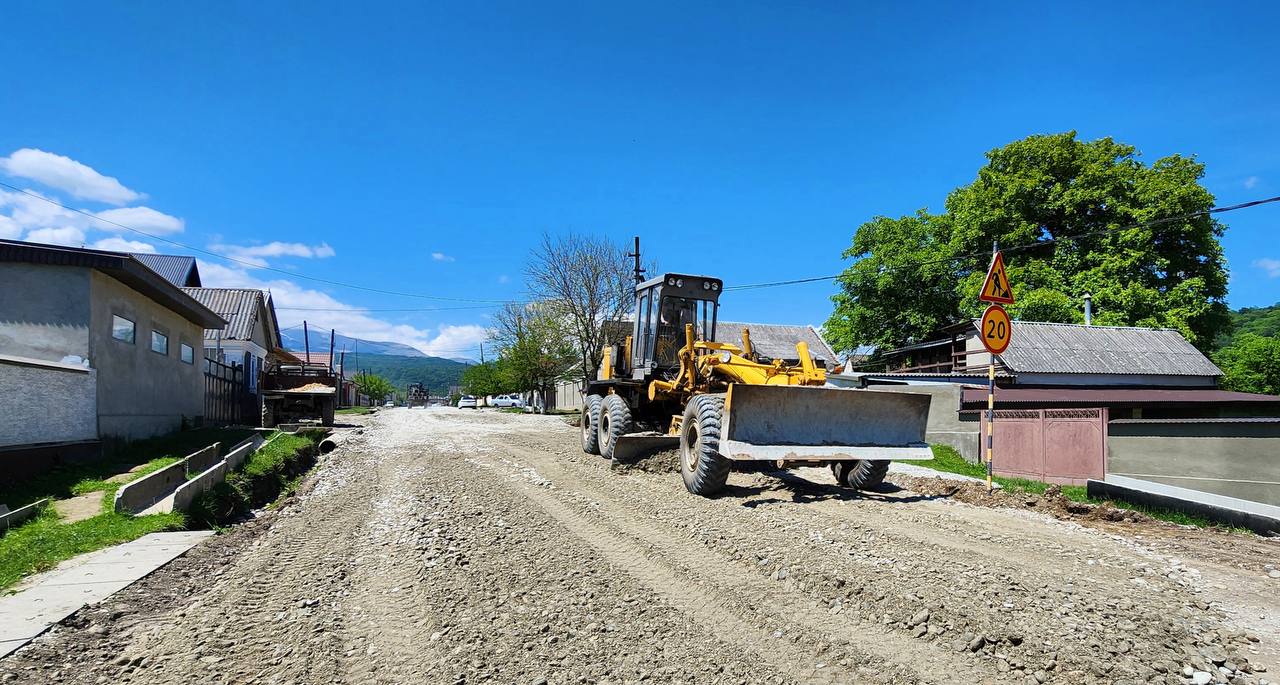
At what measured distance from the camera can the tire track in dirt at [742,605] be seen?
3662mm

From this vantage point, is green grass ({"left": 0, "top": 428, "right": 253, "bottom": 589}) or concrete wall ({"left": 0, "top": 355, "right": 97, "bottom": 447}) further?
concrete wall ({"left": 0, "top": 355, "right": 97, "bottom": 447})

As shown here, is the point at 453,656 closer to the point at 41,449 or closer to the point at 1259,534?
the point at 1259,534

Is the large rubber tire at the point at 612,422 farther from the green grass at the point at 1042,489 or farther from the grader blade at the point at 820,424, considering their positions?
the green grass at the point at 1042,489

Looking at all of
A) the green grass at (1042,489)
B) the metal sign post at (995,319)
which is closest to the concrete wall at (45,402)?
the metal sign post at (995,319)

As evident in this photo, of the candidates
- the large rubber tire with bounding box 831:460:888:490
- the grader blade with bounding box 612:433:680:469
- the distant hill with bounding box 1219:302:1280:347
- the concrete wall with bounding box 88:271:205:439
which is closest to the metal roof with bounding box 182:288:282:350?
the concrete wall with bounding box 88:271:205:439

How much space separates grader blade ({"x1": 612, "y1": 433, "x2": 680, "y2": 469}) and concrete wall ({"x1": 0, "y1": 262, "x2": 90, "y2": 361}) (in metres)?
9.23

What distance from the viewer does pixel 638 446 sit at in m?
10.6

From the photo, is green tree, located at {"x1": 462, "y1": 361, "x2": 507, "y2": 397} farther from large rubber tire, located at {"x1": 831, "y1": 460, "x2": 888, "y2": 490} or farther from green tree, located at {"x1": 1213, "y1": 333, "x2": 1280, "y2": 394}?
large rubber tire, located at {"x1": 831, "y1": 460, "x2": 888, "y2": 490}

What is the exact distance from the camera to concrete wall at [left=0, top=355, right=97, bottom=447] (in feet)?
29.1

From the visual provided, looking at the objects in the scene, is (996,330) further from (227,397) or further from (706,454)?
(227,397)

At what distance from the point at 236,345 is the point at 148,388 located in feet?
56.0

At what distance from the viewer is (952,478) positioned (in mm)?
11375

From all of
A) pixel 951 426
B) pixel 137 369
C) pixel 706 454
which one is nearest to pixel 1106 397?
pixel 951 426

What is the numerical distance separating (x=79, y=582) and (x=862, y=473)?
8.26m
